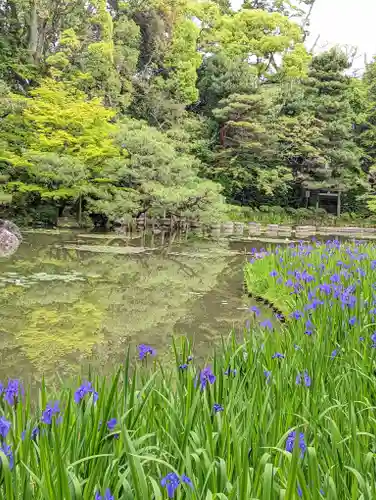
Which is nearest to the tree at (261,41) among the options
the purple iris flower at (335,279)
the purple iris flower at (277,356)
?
the purple iris flower at (335,279)

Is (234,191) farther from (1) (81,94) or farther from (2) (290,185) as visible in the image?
(1) (81,94)

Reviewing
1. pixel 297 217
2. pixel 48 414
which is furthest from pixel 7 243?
pixel 297 217

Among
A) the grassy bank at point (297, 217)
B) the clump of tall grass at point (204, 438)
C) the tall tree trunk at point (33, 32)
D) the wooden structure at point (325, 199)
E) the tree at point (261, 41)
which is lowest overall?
the clump of tall grass at point (204, 438)

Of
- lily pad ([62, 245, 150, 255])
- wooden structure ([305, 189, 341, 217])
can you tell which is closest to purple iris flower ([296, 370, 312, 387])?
lily pad ([62, 245, 150, 255])

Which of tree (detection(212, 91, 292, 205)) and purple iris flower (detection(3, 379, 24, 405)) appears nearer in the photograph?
purple iris flower (detection(3, 379, 24, 405))

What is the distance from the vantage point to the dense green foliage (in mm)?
12070

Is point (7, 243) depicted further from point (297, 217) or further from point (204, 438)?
point (297, 217)

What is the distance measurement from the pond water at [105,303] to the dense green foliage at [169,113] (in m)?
2.30

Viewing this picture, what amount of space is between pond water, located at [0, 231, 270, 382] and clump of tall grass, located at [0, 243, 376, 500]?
5.98ft

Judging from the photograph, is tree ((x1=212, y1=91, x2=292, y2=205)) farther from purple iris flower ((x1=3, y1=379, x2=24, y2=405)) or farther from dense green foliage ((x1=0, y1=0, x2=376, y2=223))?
purple iris flower ((x1=3, y1=379, x2=24, y2=405))

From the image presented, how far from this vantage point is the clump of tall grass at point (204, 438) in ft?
3.68

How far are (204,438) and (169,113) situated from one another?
1755cm

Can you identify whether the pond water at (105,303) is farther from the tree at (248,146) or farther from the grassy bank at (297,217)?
the grassy bank at (297,217)

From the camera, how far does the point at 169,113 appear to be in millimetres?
18219
